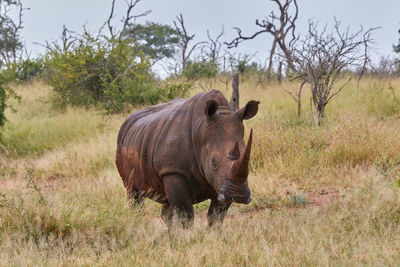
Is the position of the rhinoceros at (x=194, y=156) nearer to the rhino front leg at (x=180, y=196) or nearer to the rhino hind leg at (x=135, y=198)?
the rhino front leg at (x=180, y=196)

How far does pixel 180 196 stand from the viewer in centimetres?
375

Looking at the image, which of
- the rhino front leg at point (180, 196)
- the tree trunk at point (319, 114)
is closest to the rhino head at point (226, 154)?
the rhino front leg at point (180, 196)

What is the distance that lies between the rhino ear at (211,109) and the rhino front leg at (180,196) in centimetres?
57

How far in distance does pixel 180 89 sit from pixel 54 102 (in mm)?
4346

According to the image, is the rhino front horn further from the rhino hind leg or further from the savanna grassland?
the rhino hind leg

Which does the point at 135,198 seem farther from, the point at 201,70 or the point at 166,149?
the point at 201,70

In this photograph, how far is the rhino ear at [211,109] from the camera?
3447mm

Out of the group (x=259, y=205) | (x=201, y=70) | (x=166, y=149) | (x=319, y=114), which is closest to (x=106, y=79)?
(x=201, y=70)

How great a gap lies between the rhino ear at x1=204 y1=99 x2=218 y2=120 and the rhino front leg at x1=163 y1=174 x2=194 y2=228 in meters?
0.57

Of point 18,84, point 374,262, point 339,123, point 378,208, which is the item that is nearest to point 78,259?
point 374,262

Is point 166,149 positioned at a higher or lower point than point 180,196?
higher

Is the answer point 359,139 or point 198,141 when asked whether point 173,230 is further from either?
point 359,139

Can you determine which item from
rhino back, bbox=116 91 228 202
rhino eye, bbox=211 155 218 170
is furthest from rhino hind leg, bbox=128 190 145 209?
rhino eye, bbox=211 155 218 170

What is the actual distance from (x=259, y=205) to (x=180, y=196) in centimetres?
219
